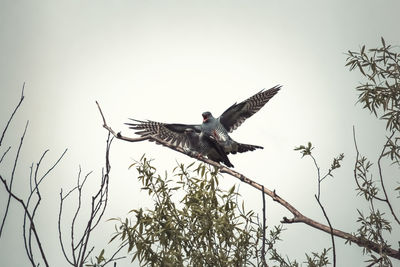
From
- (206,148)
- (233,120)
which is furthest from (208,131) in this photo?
(233,120)

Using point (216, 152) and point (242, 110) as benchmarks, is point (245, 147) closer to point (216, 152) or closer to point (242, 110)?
point (216, 152)

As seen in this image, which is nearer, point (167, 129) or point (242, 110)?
point (167, 129)

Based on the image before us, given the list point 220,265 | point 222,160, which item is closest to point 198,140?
point 222,160

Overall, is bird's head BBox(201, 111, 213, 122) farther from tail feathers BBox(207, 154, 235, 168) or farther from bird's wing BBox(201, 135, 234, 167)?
tail feathers BBox(207, 154, 235, 168)

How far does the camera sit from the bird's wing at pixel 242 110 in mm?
7551

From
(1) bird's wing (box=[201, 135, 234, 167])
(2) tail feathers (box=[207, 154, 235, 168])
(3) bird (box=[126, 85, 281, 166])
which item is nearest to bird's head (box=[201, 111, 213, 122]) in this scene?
(3) bird (box=[126, 85, 281, 166])

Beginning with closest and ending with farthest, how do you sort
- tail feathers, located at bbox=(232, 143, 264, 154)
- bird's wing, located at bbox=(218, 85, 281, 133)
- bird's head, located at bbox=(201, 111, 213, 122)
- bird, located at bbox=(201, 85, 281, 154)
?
tail feathers, located at bbox=(232, 143, 264, 154) → bird, located at bbox=(201, 85, 281, 154) → bird's head, located at bbox=(201, 111, 213, 122) → bird's wing, located at bbox=(218, 85, 281, 133)

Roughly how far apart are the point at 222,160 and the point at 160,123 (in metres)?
1.06

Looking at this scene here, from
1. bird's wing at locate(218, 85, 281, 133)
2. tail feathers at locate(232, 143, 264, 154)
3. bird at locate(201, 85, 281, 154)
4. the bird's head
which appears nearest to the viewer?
tail feathers at locate(232, 143, 264, 154)

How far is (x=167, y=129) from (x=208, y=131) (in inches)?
23.5

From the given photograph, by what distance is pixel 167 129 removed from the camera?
A: 22.7 ft

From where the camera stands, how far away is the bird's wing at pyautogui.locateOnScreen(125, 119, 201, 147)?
6.81 meters

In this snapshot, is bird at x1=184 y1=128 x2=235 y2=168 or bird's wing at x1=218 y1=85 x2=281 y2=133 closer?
bird at x1=184 y1=128 x2=235 y2=168

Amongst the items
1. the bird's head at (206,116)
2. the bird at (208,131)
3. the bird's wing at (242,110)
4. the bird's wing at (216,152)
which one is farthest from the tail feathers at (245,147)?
the bird's wing at (242,110)
